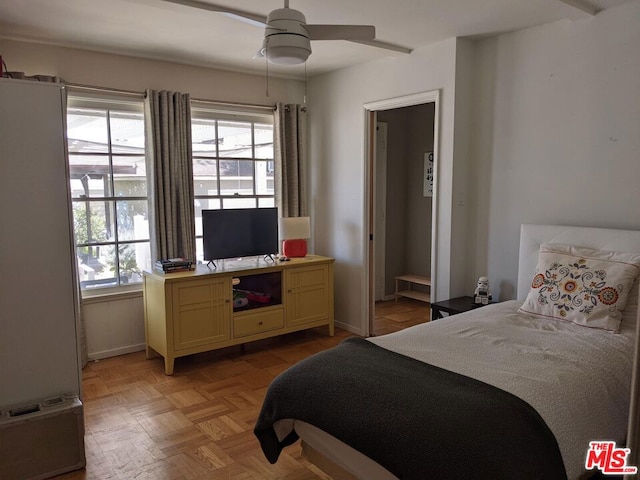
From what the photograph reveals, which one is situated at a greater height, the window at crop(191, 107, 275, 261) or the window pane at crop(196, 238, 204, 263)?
the window at crop(191, 107, 275, 261)

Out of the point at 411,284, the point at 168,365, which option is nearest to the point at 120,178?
the point at 168,365

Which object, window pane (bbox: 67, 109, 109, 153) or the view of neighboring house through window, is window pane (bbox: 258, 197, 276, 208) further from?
window pane (bbox: 67, 109, 109, 153)

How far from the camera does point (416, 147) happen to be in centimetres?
595

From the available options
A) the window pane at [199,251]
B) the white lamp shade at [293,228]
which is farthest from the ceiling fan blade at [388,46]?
the window pane at [199,251]

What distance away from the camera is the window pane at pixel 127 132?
4051 mm

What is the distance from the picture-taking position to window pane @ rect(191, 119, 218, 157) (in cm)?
447

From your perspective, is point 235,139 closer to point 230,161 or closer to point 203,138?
point 230,161

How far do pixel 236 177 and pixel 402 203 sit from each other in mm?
2293

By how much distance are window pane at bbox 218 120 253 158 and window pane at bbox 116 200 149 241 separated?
→ 921 millimetres

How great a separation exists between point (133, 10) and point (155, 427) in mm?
2586

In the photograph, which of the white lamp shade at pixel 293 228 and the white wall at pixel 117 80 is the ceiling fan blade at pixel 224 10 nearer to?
the white wall at pixel 117 80

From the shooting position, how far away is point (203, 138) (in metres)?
4.52

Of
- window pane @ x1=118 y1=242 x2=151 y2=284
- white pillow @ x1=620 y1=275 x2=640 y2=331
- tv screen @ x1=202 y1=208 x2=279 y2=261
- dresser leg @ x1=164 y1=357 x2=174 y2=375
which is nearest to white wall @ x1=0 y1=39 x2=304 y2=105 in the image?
tv screen @ x1=202 y1=208 x2=279 y2=261

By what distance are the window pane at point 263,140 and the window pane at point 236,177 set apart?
0.16 meters
